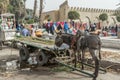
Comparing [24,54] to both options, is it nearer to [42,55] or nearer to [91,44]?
[42,55]

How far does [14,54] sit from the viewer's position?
14.2 metres

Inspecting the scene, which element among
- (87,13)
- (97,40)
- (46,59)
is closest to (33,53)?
(46,59)

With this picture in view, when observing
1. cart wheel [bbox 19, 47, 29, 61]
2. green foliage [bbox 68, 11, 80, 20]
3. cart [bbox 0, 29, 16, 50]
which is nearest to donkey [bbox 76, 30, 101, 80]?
cart wheel [bbox 19, 47, 29, 61]

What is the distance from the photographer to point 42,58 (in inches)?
422

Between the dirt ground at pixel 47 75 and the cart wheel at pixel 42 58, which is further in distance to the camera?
the cart wheel at pixel 42 58

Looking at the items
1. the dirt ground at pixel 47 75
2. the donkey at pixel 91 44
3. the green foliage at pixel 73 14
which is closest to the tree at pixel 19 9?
the green foliage at pixel 73 14

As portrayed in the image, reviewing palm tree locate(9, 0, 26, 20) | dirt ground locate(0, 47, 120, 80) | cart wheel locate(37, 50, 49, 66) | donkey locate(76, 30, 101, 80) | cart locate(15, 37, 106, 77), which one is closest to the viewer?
donkey locate(76, 30, 101, 80)

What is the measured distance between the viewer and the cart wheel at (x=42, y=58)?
10.6 metres

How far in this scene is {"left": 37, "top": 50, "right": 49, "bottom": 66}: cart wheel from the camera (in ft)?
34.8

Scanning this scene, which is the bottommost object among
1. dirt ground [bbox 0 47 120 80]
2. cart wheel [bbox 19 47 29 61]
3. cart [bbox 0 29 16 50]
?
dirt ground [bbox 0 47 120 80]

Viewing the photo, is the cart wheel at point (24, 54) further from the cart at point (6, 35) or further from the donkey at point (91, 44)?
the cart at point (6, 35)

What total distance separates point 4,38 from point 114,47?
244 inches

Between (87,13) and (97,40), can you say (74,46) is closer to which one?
(97,40)

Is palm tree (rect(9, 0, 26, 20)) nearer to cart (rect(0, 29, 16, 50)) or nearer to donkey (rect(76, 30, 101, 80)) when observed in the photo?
cart (rect(0, 29, 16, 50))
